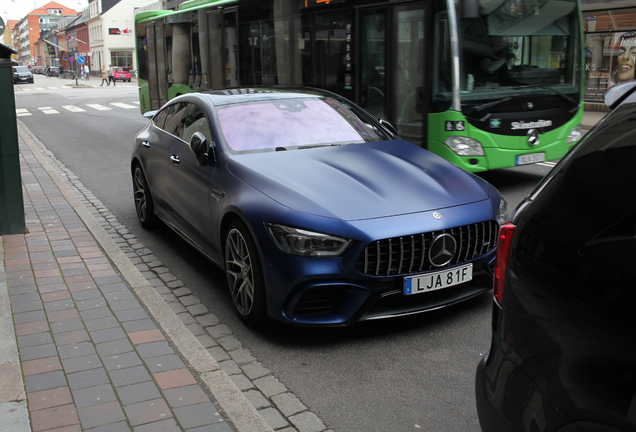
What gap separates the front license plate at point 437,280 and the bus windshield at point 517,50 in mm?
4220

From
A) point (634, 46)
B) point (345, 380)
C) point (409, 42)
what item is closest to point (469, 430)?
point (345, 380)

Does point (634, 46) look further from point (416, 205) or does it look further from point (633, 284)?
point (633, 284)

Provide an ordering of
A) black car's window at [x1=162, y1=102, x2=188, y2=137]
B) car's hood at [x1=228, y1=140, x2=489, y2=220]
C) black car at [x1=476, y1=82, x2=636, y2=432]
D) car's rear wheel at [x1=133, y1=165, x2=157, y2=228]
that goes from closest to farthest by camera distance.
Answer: black car at [x1=476, y1=82, x2=636, y2=432] → car's hood at [x1=228, y1=140, x2=489, y2=220] → black car's window at [x1=162, y1=102, x2=188, y2=137] → car's rear wheel at [x1=133, y1=165, x2=157, y2=228]

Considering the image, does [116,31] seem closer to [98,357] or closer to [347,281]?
[98,357]

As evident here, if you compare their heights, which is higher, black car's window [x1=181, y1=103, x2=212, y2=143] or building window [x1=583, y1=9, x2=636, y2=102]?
building window [x1=583, y1=9, x2=636, y2=102]

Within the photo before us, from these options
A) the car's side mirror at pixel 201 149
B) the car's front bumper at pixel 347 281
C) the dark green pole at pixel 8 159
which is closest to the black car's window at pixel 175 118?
the car's side mirror at pixel 201 149

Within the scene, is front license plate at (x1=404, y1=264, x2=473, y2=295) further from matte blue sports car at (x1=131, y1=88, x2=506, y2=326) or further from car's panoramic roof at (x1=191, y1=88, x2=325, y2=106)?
car's panoramic roof at (x1=191, y1=88, x2=325, y2=106)

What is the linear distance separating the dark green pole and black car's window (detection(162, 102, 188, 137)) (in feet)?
4.42

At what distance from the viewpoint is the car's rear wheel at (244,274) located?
163 inches

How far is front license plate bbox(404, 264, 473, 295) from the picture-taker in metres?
3.95

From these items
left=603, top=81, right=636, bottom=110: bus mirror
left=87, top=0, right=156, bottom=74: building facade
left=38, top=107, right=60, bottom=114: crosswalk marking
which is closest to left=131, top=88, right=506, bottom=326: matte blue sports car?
left=603, top=81, right=636, bottom=110: bus mirror

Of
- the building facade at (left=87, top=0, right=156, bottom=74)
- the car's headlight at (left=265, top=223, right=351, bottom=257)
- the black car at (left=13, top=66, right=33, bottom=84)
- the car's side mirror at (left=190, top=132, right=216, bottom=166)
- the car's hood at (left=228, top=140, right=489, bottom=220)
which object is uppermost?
the building facade at (left=87, top=0, right=156, bottom=74)

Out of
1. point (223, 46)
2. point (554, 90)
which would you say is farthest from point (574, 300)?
point (223, 46)

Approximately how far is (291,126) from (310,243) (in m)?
1.72
